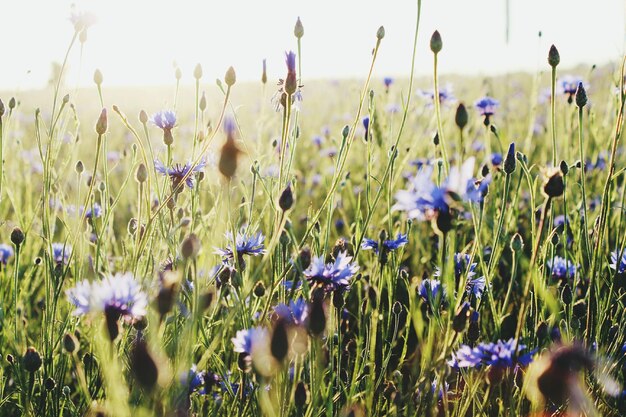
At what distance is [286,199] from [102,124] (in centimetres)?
37

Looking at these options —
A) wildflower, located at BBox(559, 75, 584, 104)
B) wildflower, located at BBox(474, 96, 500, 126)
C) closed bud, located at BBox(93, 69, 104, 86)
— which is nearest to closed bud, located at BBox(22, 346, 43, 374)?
closed bud, located at BBox(93, 69, 104, 86)

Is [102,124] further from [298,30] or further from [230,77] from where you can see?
[298,30]

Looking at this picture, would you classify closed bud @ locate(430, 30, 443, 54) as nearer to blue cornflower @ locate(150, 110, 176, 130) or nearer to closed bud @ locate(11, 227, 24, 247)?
blue cornflower @ locate(150, 110, 176, 130)

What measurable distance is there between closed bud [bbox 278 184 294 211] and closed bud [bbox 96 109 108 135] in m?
0.36

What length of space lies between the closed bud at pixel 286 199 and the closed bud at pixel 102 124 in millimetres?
357

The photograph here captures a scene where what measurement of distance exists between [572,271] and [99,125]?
1.06 m

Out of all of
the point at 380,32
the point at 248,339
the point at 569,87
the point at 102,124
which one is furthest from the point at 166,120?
the point at 569,87

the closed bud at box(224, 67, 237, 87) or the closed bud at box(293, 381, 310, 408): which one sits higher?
the closed bud at box(224, 67, 237, 87)

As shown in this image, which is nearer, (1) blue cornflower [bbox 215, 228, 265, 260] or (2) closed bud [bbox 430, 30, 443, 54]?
(2) closed bud [bbox 430, 30, 443, 54]

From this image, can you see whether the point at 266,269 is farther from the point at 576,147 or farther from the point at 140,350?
the point at 576,147

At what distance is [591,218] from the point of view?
182 centimetres

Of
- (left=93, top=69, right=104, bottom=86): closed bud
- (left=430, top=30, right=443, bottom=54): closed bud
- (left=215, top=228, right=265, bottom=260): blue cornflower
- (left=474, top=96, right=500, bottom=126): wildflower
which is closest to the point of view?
(left=430, top=30, right=443, bottom=54): closed bud

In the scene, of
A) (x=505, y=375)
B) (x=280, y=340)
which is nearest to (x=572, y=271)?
(x=505, y=375)

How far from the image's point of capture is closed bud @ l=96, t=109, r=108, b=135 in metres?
0.95
